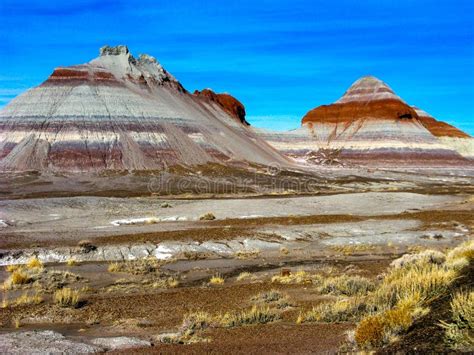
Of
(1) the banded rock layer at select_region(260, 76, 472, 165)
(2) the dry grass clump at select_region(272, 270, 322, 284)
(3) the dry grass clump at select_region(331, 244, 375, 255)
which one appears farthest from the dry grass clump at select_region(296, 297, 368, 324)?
(1) the banded rock layer at select_region(260, 76, 472, 165)

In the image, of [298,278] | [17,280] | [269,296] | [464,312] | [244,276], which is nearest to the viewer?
[464,312]

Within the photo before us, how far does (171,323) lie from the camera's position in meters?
11.1

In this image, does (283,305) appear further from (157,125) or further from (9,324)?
(157,125)

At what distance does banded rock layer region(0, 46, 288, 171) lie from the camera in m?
81.4

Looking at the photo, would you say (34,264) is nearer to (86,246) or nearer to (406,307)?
(86,246)

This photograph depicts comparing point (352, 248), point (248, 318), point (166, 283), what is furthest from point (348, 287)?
point (352, 248)

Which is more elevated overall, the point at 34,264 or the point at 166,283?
the point at 34,264

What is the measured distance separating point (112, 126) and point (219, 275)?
74402mm

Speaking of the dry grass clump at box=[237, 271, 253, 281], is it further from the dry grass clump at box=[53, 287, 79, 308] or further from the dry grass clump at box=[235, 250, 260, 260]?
the dry grass clump at box=[53, 287, 79, 308]

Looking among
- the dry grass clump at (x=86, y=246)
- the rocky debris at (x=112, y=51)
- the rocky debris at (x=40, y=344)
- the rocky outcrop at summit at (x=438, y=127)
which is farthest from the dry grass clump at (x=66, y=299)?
the rocky outcrop at summit at (x=438, y=127)

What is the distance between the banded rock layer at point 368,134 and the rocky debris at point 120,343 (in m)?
112

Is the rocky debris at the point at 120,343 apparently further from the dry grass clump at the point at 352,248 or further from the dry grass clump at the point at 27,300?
the dry grass clump at the point at 352,248

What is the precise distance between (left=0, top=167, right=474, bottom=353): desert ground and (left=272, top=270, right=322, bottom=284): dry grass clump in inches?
3.2

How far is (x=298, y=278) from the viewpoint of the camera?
15688mm
